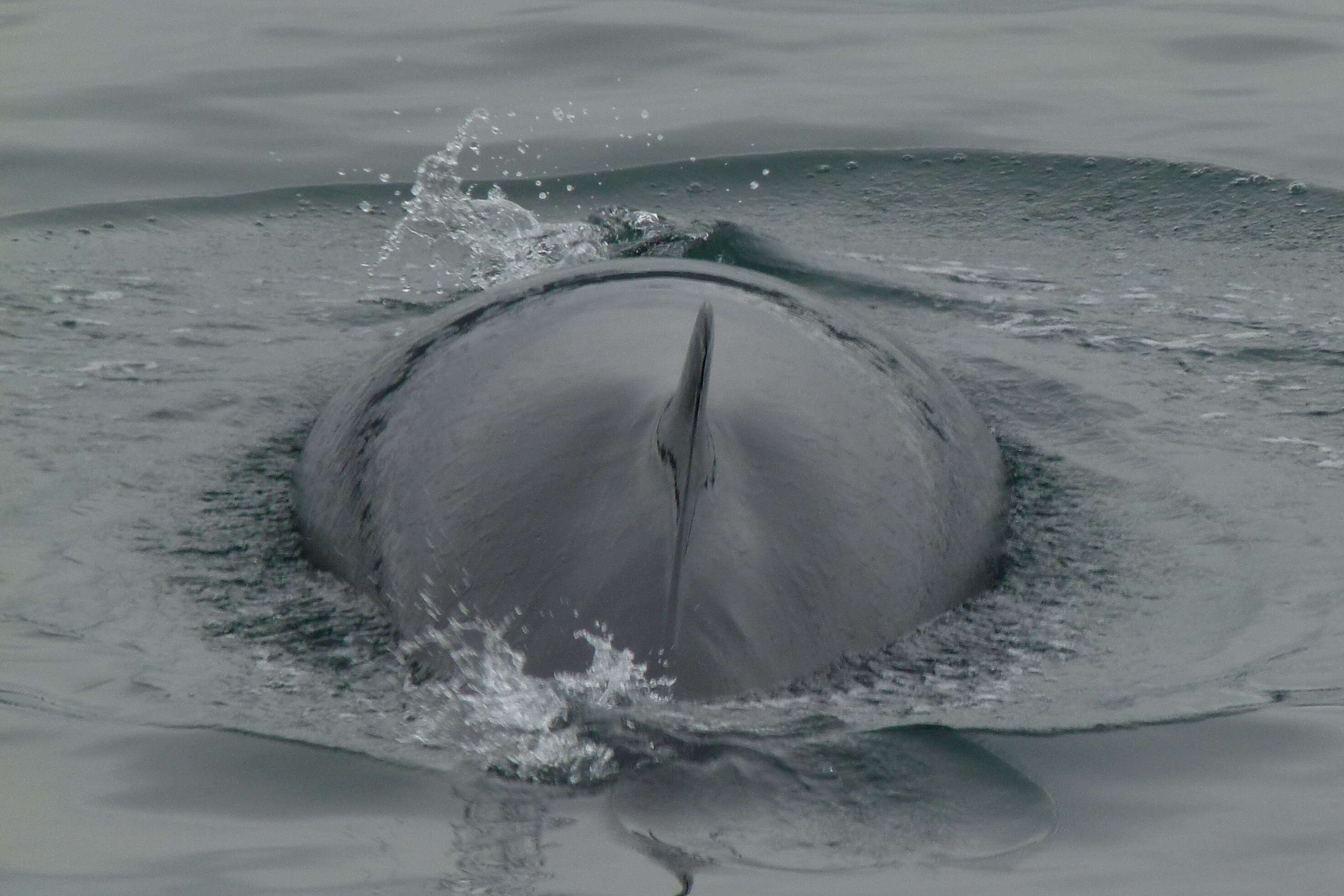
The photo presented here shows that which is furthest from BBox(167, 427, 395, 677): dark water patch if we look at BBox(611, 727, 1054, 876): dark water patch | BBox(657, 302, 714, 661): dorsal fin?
BBox(611, 727, 1054, 876): dark water patch

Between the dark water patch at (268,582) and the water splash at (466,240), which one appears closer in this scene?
the dark water patch at (268,582)

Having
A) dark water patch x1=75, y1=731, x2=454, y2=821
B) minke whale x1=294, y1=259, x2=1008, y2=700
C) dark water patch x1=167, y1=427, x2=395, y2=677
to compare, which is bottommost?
dark water patch x1=75, y1=731, x2=454, y2=821

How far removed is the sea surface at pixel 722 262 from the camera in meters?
4.00

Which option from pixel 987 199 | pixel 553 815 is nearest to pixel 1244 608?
pixel 553 815

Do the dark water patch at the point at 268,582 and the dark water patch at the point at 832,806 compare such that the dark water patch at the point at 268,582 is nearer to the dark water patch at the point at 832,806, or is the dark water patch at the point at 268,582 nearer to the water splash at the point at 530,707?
the water splash at the point at 530,707

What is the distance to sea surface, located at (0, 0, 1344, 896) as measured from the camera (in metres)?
4.00

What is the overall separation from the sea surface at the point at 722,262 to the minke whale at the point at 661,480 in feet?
0.39

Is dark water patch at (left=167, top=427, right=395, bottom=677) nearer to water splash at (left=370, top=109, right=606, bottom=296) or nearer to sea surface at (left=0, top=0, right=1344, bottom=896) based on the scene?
sea surface at (left=0, top=0, right=1344, bottom=896)

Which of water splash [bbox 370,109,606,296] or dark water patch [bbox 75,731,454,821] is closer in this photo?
dark water patch [bbox 75,731,454,821]

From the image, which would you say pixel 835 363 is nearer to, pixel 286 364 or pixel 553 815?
pixel 553 815

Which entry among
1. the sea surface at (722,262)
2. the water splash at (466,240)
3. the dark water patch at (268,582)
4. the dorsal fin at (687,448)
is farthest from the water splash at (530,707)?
the water splash at (466,240)

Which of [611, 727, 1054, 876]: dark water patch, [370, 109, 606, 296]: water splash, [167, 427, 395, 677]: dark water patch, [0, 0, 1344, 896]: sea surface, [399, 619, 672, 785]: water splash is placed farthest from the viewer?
[370, 109, 606, 296]: water splash

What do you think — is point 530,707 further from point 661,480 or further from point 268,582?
point 268,582

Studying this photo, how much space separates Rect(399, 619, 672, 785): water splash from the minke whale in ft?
0.13
